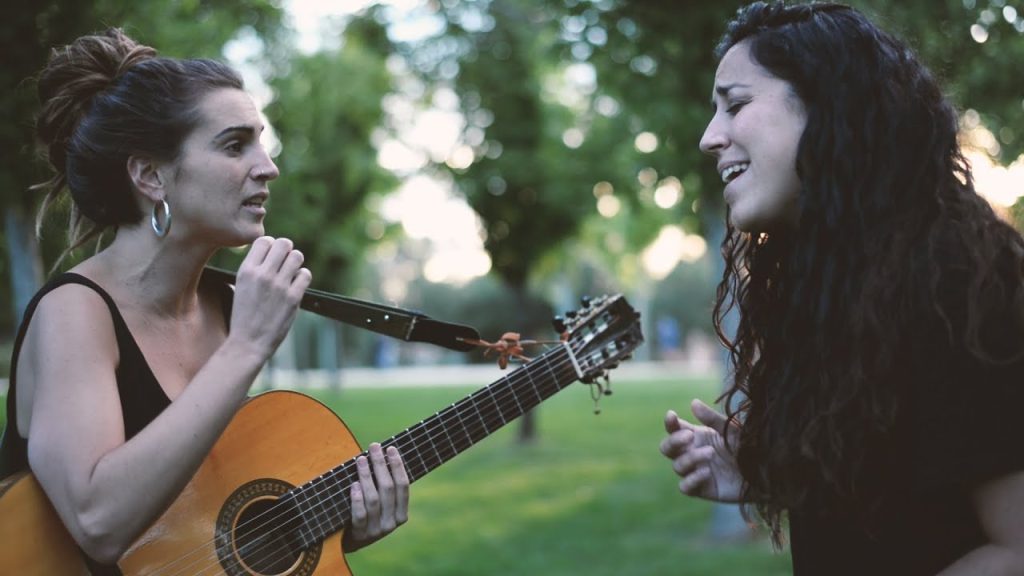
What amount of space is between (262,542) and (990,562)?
6.09ft

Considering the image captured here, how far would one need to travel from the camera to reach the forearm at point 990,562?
1.64 metres

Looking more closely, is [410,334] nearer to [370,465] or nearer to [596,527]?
[370,465]

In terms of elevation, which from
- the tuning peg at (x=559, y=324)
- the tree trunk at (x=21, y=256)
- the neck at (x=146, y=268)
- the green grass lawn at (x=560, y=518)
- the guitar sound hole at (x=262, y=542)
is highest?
the neck at (x=146, y=268)

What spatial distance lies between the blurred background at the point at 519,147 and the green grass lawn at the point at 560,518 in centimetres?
4

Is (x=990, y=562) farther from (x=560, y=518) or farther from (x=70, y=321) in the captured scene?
(x=560, y=518)

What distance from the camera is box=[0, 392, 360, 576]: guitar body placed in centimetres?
222

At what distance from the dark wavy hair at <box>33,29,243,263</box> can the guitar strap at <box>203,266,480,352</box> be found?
1.89 feet

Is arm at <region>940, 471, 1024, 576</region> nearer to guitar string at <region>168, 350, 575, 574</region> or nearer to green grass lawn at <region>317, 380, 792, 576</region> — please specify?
guitar string at <region>168, 350, 575, 574</region>

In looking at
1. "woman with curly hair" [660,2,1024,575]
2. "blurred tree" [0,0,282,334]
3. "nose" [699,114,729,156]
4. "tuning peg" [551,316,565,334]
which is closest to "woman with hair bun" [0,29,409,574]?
"tuning peg" [551,316,565,334]

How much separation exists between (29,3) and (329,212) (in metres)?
16.6

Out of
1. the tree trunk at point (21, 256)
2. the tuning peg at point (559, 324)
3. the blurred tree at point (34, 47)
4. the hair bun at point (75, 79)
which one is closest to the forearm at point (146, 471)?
the hair bun at point (75, 79)

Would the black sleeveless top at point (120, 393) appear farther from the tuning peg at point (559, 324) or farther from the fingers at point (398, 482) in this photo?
the tuning peg at point (559, 324)

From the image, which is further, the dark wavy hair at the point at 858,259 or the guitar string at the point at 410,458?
the guitar string at the point at 410,458

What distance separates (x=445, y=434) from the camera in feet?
9.29
